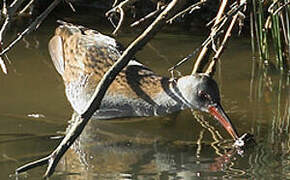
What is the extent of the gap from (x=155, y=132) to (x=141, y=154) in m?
0.57

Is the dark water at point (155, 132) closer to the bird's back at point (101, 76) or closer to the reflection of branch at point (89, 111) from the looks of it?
the bird's back at point (101, 76)

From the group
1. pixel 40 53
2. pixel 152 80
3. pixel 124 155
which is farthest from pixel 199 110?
pixel 40 53

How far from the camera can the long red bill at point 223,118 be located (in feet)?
20.4

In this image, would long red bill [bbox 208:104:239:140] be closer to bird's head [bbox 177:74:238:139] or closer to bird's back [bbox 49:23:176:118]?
bird's head [bbox 177:74:238:139]

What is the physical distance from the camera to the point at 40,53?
8.52m

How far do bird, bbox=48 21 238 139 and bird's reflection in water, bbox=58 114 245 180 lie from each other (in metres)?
0.15

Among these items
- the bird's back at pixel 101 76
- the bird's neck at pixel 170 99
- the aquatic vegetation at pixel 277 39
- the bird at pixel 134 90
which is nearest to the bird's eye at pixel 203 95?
the bird at pixel 134 90

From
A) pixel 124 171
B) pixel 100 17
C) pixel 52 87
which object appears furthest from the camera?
pixel 100 17

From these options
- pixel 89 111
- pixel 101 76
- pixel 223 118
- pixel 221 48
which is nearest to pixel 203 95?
pixel 223 118

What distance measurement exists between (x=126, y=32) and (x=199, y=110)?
9.29ft

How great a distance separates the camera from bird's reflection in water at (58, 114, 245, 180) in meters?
5.59

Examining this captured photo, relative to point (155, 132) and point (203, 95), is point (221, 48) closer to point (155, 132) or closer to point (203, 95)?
point (203, 95)

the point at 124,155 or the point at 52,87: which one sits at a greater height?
the point at 52,87

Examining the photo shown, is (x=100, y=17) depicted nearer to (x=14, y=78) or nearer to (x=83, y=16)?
(x=83, y=16)
